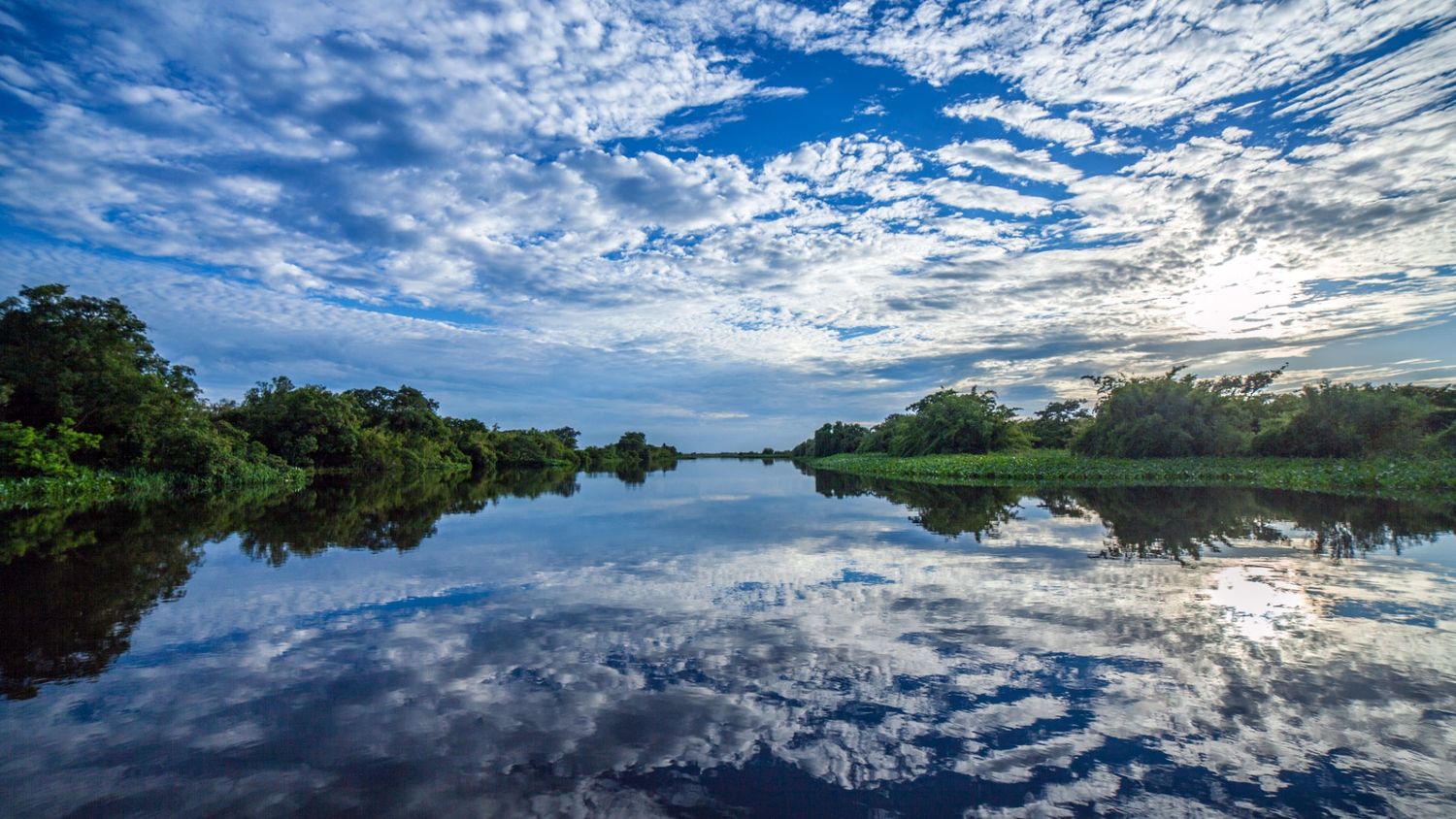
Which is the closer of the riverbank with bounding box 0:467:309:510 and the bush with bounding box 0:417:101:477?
the riverbank with bounding box 0:467:309:510

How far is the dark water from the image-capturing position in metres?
3.50

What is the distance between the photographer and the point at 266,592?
27.6ft

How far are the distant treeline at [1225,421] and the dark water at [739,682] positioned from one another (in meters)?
23.7

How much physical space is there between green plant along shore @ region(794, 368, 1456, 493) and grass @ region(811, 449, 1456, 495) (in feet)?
0.20

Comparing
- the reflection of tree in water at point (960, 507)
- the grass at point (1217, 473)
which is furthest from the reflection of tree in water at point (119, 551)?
the grass at point (1217, 473)

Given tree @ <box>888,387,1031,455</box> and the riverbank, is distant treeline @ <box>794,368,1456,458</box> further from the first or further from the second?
the riverbank

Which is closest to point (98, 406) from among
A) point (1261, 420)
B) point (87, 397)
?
point (87, 397)

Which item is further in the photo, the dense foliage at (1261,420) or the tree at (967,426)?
the tree at (967,426)

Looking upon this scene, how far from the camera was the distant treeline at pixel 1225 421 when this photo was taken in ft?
92.0

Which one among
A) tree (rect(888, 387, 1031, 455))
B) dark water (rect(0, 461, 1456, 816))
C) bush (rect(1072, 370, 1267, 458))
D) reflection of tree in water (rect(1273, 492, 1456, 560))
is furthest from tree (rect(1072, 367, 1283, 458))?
dark water (rect(0, 461, 1456, 816))

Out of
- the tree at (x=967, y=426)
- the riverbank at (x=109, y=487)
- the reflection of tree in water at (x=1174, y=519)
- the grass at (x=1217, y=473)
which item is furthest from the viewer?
the tree at (x=967, y=426)

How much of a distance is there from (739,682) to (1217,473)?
3111 cm

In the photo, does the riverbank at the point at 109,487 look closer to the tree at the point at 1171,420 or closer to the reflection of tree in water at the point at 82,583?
the reflection of tree in water at the point at 82,583

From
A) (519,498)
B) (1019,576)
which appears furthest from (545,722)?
(519,498)
